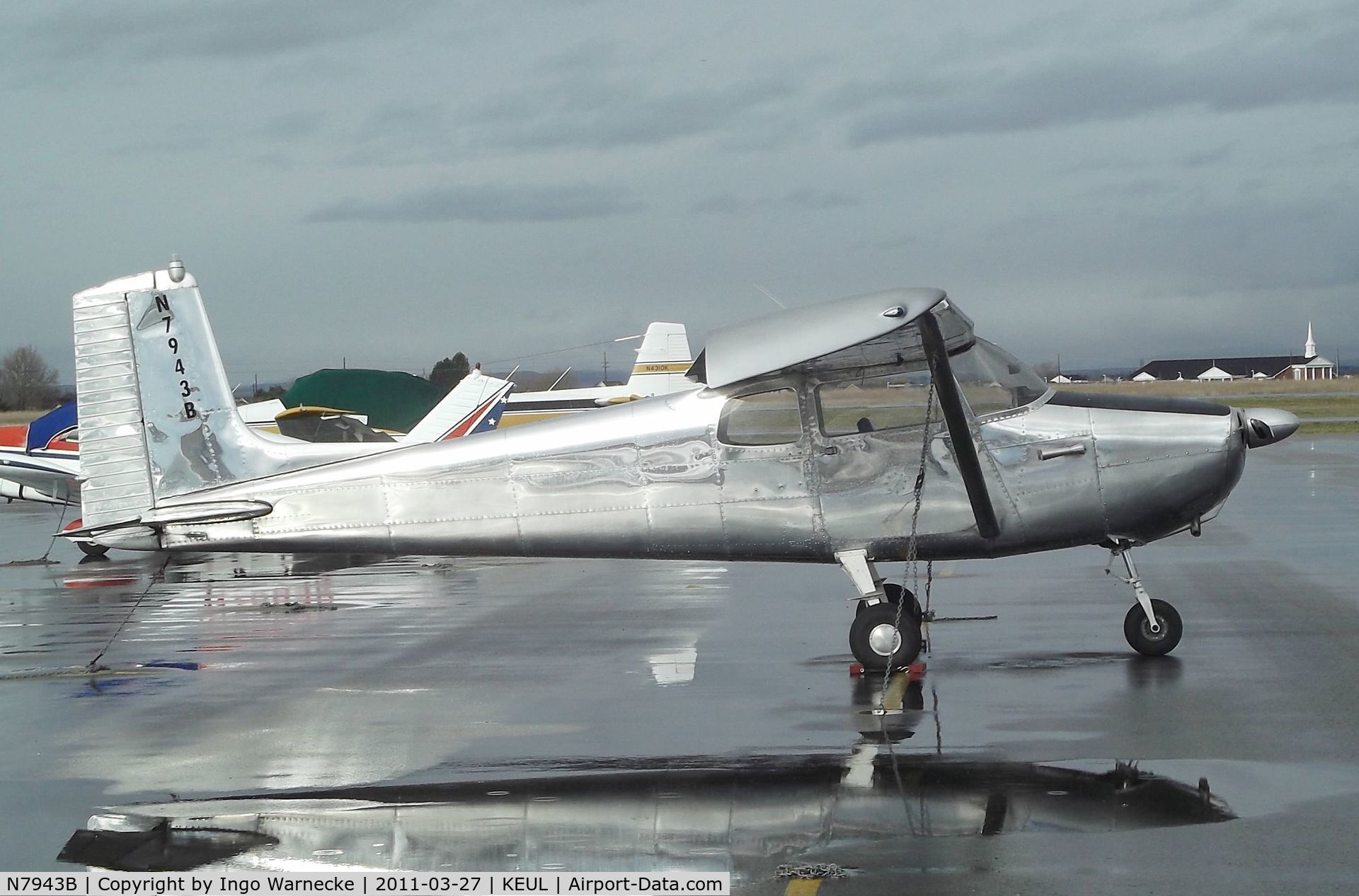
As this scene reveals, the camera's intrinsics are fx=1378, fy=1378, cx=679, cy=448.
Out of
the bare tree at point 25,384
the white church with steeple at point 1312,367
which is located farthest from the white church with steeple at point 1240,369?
the bare tree at point 25,384

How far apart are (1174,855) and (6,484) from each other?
21267mm

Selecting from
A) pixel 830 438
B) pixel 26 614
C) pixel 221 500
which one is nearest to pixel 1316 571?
pixel 830 438

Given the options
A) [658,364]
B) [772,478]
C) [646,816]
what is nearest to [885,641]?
[772,478]

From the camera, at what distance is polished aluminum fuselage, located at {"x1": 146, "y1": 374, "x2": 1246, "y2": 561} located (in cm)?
934

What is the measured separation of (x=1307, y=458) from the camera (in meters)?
33.5

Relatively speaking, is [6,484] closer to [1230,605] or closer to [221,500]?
[221,500]

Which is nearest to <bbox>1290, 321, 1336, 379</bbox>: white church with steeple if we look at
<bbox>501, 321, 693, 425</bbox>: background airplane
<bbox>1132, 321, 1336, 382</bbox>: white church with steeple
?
<bbox>1132, 321, 1336, 382</bbox>: white church with steeple

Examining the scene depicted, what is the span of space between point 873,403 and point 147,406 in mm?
5186

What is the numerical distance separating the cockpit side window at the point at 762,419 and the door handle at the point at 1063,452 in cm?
164

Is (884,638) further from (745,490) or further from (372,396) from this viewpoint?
(372,396)

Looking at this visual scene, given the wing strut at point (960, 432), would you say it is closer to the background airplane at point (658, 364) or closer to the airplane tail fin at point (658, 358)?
the background airplane at point (658, 364)

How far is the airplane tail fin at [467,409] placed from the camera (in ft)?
73.6

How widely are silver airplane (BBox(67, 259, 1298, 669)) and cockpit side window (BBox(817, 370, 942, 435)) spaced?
0.5 inches
